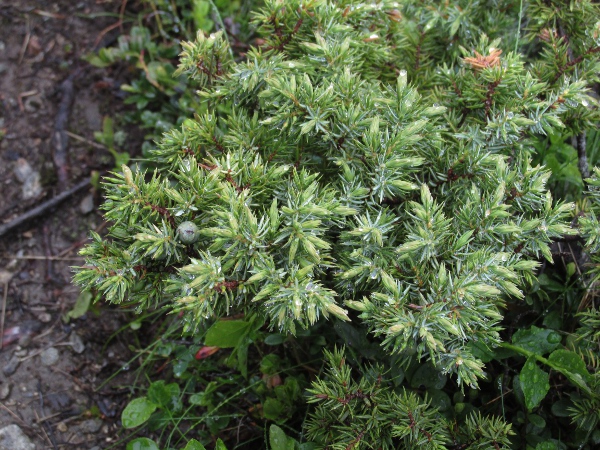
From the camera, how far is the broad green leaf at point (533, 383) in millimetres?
2025

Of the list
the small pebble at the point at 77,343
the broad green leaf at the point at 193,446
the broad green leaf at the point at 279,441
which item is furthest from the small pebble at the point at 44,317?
the broad green leaf at the point at 279,441

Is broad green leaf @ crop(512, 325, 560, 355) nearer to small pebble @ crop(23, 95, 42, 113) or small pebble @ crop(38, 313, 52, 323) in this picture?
small pebble @ crop(38, 313, 52, 323)

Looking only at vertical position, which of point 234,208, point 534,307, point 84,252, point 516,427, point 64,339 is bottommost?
point 64,339

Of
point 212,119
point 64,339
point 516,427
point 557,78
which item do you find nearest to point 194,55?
point 212,119

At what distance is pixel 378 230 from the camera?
5.64 ft

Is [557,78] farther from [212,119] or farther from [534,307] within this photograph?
[212,119]

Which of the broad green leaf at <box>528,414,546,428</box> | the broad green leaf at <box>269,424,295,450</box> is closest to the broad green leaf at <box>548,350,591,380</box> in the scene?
the broad green leaf at <box>528,414,546,428</box>

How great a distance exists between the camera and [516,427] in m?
2.21

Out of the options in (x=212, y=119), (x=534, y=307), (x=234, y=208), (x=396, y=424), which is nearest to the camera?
(x=234, y=208)

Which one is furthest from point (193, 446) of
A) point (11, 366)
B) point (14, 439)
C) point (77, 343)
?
point (11, 366)

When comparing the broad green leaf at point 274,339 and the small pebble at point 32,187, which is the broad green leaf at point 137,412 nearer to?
the broad green leaf at point 274,339

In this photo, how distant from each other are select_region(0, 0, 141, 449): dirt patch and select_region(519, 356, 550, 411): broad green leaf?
1859 mm

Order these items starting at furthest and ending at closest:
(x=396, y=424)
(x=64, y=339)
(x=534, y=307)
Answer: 1. (x=64, y=339)
2. (x=534, y=307)
3. (x=396, y=424)

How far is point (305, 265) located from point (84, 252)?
718 millimetres
